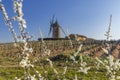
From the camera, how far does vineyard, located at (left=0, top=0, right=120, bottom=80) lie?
21.5 feet

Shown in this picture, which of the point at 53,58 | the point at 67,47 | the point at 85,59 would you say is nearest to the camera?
the point at 85,59

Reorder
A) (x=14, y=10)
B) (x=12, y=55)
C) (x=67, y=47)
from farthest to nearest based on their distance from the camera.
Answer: (x=67, y=47) → (x=12, y=55) → (x=14, y=10)

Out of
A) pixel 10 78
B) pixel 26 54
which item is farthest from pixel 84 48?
pixel 26 54

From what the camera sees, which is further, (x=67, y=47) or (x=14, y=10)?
(x=67, y=47)

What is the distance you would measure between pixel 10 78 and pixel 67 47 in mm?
29068

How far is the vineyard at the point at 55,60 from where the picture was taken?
259 inches

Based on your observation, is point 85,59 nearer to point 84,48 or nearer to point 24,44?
point 84,48

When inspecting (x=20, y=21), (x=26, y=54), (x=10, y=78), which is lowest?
(x=10, y=78)

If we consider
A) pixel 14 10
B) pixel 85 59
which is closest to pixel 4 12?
pixel 14 10

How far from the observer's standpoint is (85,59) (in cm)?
5131

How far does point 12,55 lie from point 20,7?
55777 mm

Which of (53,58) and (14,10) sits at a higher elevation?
(14,10)

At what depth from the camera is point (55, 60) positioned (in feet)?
177

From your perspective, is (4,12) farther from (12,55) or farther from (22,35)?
(12,55)
